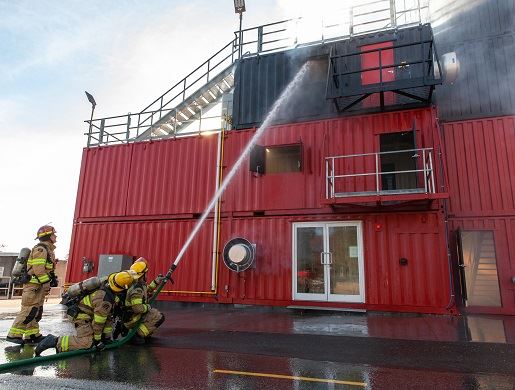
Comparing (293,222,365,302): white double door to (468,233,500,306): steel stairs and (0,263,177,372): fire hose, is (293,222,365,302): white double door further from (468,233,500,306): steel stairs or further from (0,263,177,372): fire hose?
(0,263,177,372): fire hose

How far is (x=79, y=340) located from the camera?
564 cm

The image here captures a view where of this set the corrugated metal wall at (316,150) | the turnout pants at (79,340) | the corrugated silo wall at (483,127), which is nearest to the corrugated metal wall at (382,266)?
the corrugated metal wall at (316,150)

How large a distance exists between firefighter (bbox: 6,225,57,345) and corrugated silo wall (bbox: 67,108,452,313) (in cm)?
549

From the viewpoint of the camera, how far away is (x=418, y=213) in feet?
32.9

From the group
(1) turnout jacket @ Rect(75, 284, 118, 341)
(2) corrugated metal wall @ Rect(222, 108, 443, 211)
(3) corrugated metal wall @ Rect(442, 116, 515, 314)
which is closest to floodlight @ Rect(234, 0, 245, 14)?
(2) corrugated metal wall @ Rect(222, 108, 443, 211)

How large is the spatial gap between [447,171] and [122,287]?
976 centimetres

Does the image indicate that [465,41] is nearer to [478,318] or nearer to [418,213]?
[418,213]

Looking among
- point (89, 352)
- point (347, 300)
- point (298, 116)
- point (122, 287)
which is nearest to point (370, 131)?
point (298, 116)

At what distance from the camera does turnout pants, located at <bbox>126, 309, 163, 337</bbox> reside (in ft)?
21.2

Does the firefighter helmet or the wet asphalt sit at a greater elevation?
the firefighter helmet

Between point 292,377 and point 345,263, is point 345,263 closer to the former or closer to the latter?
point 345,263

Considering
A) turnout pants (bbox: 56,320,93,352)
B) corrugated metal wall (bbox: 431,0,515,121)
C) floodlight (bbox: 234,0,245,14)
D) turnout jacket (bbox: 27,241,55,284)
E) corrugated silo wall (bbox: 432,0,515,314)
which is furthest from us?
floodlight (bbox: 234,0,245,14)

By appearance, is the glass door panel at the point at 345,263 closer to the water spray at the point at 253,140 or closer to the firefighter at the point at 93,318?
the water spray at the point at 253,140

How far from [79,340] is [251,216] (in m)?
6.81
